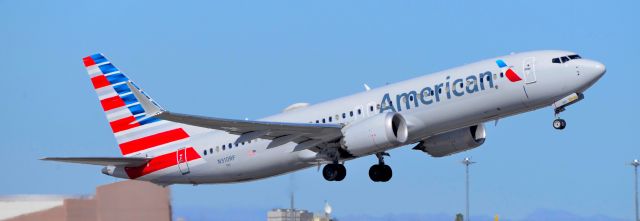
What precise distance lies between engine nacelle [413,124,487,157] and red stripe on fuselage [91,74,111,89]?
57.1ft

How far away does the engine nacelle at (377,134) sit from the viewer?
2117 inches

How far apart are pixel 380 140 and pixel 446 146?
6.44m

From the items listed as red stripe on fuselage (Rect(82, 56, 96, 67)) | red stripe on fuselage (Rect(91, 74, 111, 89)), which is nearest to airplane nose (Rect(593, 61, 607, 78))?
red stripe on fuselage (Rect(91, 74, 111, 89))

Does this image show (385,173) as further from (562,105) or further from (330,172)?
(562,105)

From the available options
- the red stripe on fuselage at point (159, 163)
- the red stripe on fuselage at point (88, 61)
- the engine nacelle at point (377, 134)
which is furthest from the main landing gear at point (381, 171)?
the red stripe on fuselage at point (88, 61)

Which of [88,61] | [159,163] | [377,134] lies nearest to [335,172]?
[377,134]

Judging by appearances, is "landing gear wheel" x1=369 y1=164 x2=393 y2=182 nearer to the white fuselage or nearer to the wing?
the white fuselage

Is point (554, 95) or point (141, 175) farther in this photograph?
point (141, 175)

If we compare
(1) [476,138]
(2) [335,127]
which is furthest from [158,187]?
(1) [476,138]

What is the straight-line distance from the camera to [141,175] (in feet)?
199

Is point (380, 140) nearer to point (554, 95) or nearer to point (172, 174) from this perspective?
point (554, 95)

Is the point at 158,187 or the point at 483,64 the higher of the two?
the point at 483,64

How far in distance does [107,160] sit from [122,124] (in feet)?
16.1

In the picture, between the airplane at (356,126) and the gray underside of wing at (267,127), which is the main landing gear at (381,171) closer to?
the airplane at (356,126)
